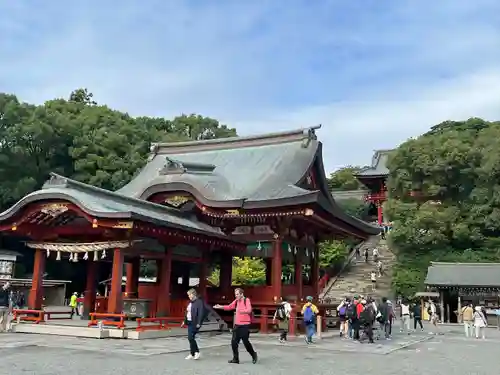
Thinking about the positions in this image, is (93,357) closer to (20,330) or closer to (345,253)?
(20,330)

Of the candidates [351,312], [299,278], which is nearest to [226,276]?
[299,278]

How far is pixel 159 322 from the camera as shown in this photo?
16.8 meters

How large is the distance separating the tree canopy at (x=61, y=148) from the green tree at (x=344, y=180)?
1567 inches

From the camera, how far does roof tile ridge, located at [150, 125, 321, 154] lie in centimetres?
2394

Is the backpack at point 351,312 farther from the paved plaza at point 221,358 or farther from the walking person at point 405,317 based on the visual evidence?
the walking person at point 405,317

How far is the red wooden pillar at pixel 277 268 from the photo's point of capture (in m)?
19.4

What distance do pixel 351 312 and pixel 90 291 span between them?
9.17m

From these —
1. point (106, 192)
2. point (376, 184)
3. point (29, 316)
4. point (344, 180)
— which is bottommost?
point (29, 316)

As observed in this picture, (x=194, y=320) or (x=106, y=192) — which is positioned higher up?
(x=106, y=192)

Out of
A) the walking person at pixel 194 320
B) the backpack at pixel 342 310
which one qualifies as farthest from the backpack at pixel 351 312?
the walking person at pixel 194 320

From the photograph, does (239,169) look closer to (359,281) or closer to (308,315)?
(308,315)

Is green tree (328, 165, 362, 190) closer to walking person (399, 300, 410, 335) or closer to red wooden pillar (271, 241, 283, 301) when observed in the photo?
walking person (399, 300, 410, 335)

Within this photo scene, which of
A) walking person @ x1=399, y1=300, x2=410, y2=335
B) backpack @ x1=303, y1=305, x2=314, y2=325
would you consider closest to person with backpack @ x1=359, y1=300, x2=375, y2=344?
backpack @ x1=303, y1=305, x2=314, y2=325

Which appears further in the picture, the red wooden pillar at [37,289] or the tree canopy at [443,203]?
the tree canopy at [443,203]
